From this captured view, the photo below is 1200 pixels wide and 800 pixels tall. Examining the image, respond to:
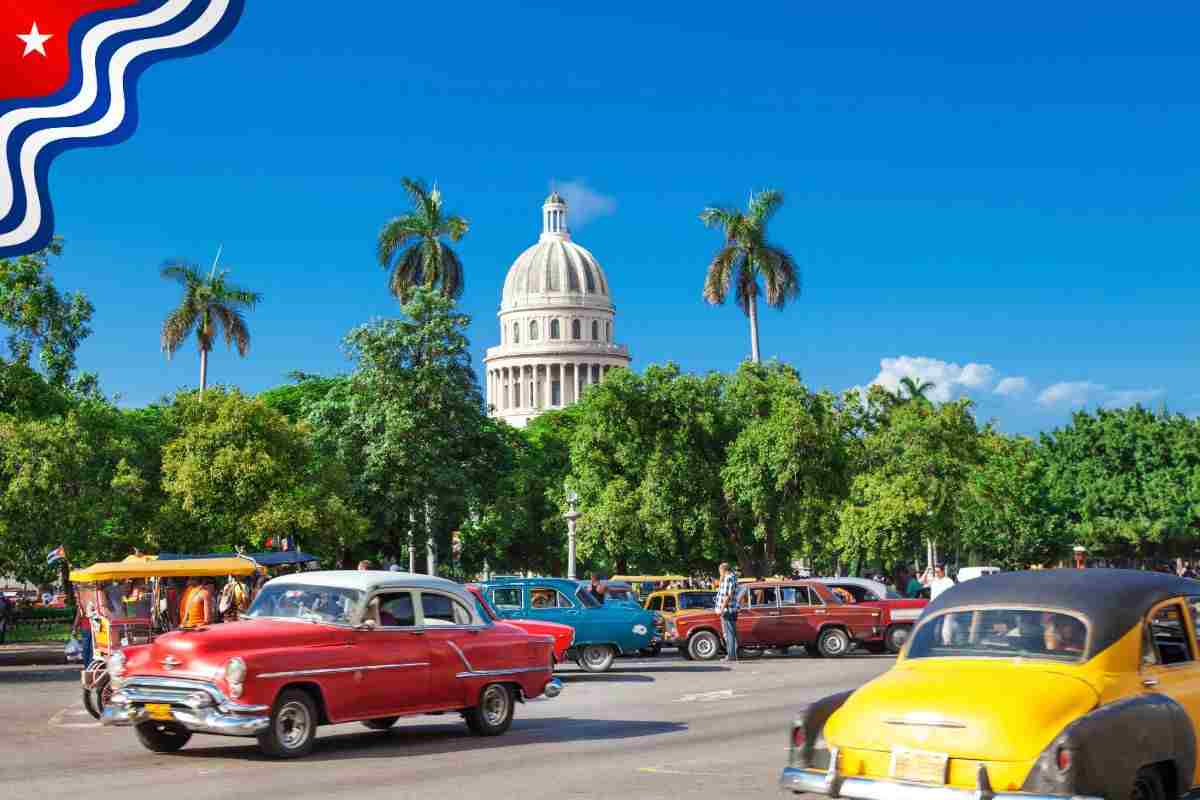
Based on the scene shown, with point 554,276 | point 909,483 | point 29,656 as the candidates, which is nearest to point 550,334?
point 554,276

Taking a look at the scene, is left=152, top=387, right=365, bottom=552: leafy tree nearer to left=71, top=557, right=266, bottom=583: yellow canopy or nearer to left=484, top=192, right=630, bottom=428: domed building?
left=71, top=557, right=266, bottom=583: yellow canopy

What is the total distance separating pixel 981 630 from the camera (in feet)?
32.6

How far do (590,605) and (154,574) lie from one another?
8.67 meters

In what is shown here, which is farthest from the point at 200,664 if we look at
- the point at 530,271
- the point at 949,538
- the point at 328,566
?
the point at 530,271

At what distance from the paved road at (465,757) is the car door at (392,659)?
1.66 ft

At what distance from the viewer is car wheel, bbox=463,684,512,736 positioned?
15930mm

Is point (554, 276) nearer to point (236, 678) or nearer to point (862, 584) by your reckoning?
point (862, 584)

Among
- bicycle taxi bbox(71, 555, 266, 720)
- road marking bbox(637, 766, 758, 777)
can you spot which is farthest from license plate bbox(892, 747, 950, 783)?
bicycle taxi bbox(71, 555, 266, 720)

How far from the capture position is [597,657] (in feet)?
85.9

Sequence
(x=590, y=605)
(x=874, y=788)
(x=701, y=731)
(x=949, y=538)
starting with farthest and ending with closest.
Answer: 1. (x=949, y=538)
2. (x=590, y=605)
3. (x=701, y=731)
4. (x=874, y=788)

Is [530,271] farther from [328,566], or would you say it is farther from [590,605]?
[590,605]

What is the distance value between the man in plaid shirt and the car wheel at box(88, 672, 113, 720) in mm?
13272

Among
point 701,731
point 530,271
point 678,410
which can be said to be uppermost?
point 530,271

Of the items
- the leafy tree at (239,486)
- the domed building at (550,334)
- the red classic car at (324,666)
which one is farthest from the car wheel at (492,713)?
the domed building at (550,334)
